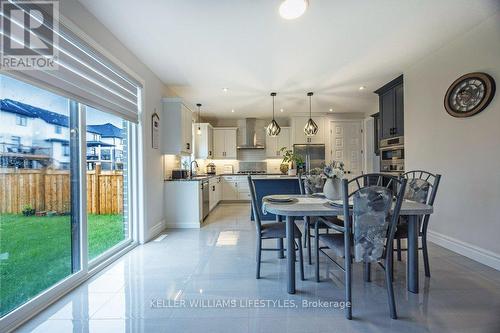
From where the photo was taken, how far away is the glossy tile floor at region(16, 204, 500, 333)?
1.66m

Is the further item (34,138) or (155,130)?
(155,130)

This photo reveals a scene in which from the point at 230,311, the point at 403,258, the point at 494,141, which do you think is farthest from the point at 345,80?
the point at 230,311

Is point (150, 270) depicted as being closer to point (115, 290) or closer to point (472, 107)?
Answer: point (115, 290)

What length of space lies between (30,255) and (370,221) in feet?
8.86

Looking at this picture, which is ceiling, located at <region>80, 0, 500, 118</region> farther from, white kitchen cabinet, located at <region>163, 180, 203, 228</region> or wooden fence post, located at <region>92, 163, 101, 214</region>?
white kitchen cabinet, located at <region>163, 180, 203, 228</region>

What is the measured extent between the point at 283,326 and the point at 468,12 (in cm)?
343

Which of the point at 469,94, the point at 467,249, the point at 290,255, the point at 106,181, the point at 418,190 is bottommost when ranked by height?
the point at 467,249

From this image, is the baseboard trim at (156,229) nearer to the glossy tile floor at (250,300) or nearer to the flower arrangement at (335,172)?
the glossy tile floor at (250,300)

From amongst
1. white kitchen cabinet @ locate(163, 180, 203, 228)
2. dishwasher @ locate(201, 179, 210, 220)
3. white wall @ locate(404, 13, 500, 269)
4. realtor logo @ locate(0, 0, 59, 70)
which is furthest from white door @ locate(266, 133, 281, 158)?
realtor logo @ locate(0, 0, 59, 70)

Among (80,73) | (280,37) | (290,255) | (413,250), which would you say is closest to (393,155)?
(413,250)

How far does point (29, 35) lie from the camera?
1.68 meters

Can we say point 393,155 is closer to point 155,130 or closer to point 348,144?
point 348,144

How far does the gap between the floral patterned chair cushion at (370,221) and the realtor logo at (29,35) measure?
2.53 m

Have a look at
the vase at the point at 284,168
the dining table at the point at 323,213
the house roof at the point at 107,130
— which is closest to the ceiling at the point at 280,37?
the house roof at the point at 107,130
